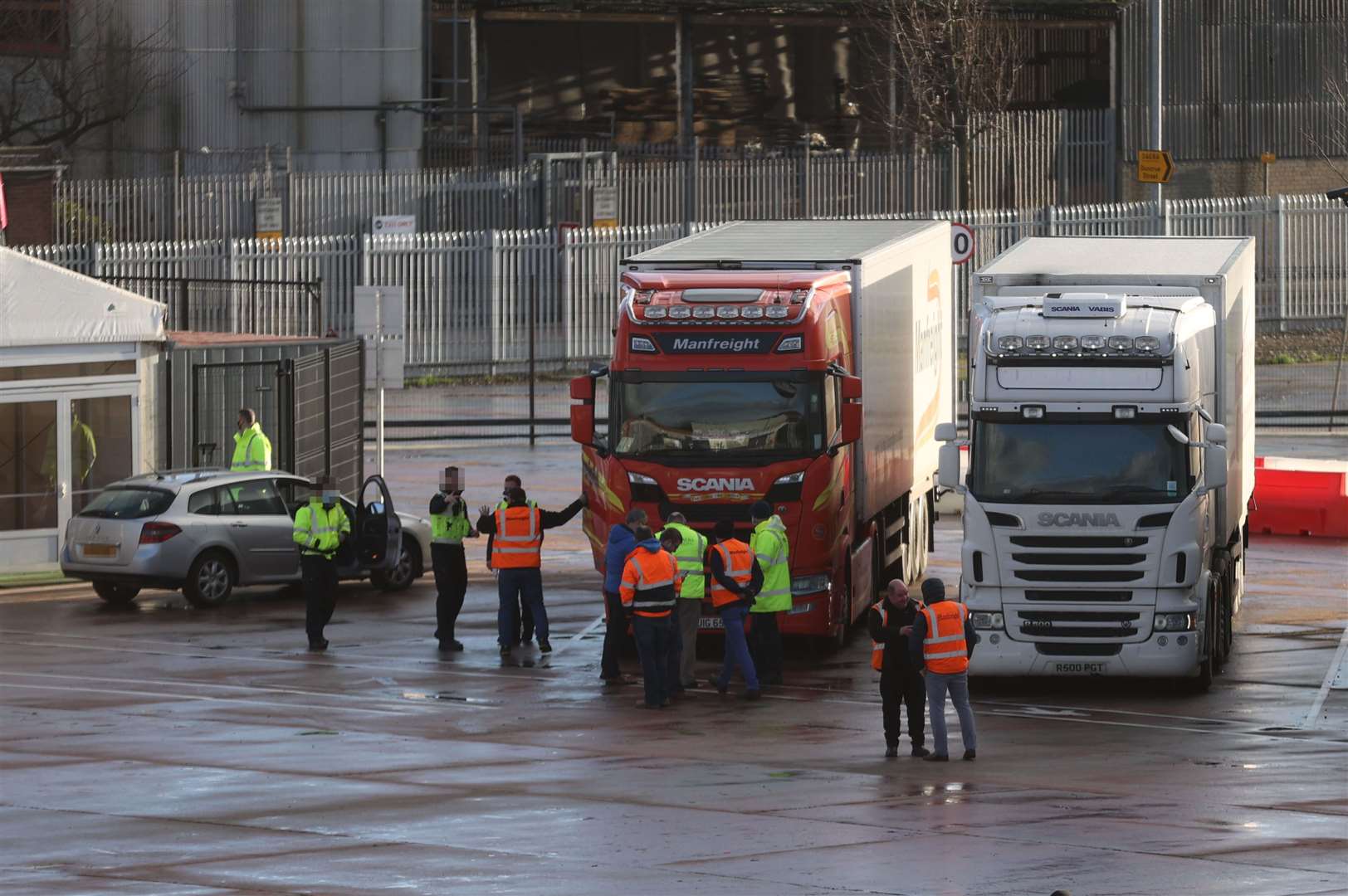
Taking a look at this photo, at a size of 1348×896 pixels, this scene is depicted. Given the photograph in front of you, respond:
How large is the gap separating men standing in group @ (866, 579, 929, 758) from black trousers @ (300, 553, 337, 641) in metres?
6.69

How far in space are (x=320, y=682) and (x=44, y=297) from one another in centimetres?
809

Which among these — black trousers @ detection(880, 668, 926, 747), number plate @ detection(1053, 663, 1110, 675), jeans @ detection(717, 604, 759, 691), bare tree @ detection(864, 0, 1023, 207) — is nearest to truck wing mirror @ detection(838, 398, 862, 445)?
jeans @ detection(717, 604, 759, 691)

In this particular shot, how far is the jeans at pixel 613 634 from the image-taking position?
20172 millimetres

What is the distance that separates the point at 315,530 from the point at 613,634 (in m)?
3.54

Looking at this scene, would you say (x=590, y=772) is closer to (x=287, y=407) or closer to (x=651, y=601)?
(x=651, y=601)

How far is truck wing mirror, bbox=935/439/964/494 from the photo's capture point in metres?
19.4

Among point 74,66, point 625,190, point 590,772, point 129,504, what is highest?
point 74,66

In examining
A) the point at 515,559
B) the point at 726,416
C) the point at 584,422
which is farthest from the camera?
the point at 515,559

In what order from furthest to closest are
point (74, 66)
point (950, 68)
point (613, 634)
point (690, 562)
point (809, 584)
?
point (950, 68), point (74, 66), point (809, 584), point (613, 634), point (690, 562)

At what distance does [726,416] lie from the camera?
825 inches

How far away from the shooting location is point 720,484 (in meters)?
20.8

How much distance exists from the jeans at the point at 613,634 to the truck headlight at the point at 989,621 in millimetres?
2976

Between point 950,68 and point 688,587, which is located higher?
point 950,68

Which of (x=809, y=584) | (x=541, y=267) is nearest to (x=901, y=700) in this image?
(x=809, y=584)
